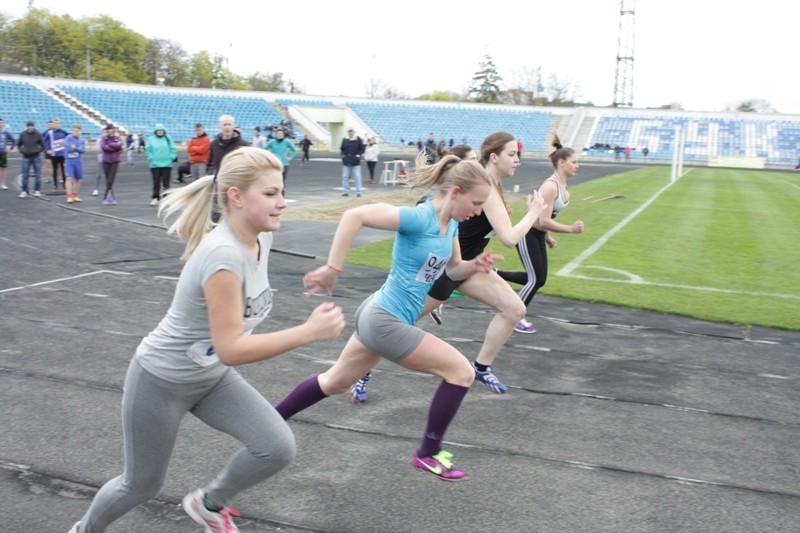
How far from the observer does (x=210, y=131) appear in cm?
5819

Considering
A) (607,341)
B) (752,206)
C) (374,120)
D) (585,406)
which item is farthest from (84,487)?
(374,120)

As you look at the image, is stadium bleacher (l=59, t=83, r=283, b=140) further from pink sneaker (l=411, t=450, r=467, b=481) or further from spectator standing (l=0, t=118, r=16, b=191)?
pink sneaker (l=411, t=450, r=467, b=481)

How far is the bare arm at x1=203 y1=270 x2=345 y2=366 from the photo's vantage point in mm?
3033

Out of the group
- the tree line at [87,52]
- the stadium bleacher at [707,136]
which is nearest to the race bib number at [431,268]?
the stadium bleacher at [707,136]

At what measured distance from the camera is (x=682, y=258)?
13797mm

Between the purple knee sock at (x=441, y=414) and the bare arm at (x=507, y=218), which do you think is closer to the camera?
the purple knee sock at (x=441, y=414)

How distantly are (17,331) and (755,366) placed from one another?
7076 millimetres

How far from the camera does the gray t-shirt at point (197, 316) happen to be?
10.2 feet

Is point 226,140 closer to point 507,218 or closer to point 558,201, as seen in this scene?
point 558,201

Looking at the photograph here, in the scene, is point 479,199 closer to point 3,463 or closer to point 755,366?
point 3,463

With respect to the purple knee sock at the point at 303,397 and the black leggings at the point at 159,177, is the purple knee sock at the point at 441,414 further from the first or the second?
the black leggings at the point at 159,177

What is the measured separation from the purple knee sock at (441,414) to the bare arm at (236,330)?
5.22 ft

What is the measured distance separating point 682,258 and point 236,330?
39.9 ft

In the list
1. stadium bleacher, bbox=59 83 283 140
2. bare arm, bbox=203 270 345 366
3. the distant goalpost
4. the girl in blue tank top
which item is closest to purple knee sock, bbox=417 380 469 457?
the girl in blue tank top
